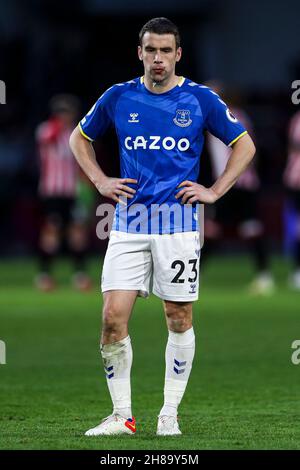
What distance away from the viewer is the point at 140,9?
83.6ft

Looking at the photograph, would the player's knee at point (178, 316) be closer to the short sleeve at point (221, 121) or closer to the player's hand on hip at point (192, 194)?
the player's hand on hip at point (192, 194)

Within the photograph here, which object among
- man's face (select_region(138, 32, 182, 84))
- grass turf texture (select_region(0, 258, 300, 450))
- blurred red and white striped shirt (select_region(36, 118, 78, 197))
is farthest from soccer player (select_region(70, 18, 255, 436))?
blurred red and white striped shirt (select_region(36, 118, 78, 197))

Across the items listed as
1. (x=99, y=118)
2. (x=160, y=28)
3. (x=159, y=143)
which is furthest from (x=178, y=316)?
(x=160, y=28)

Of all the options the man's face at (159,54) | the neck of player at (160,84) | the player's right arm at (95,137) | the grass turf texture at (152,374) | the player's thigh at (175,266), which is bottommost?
the grass turf texture at (152,374)

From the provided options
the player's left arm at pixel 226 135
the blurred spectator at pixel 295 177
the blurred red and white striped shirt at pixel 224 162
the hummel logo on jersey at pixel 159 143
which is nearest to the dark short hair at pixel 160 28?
the player's left arm at pixel 226 135

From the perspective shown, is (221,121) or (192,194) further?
(221,121)

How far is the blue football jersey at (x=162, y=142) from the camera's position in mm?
6594

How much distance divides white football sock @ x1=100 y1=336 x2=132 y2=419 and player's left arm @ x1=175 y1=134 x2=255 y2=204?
2.53 ft

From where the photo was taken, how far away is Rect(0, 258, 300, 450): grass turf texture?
21.4 ft

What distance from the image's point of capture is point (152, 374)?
888 centimetres

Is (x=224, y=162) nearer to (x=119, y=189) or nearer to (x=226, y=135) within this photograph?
(x=226, y=135)

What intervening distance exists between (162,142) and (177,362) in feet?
3.61

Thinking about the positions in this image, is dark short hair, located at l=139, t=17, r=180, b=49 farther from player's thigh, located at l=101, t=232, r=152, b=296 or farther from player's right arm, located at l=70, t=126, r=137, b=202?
player's thigh, located at l=101, t=232, r=152, b=296
